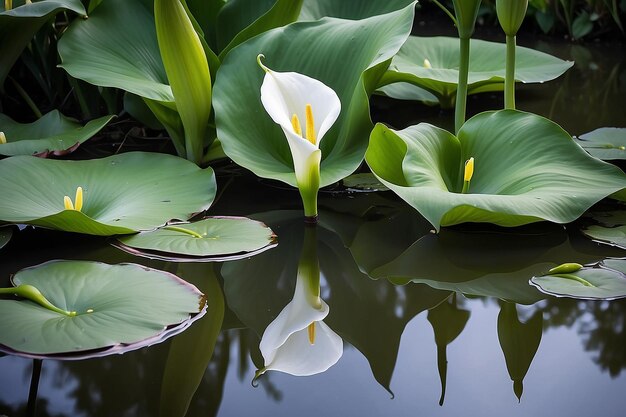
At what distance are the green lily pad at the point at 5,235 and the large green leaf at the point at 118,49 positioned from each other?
34 cm

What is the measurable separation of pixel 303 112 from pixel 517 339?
1.67 feet

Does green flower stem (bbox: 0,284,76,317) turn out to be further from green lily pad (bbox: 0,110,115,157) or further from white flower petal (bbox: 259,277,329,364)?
green lily pad (bbox: 0,110,115,157)

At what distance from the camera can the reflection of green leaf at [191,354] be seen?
90 cm

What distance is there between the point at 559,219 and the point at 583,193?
0.07 meters

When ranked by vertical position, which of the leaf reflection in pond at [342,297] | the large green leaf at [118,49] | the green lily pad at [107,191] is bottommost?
Result: the leaf reflection in pond at [342,297]

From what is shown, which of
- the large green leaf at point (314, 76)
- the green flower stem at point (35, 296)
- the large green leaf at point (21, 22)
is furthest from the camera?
the large green leaf at point (21, 22)

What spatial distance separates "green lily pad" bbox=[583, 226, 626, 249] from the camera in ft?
4.16

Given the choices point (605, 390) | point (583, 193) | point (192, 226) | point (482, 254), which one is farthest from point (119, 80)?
point (605, 390)

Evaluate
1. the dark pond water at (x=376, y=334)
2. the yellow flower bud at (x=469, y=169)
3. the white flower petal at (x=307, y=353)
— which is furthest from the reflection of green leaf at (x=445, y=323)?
the yellow flower bud at (x=469, y=169)

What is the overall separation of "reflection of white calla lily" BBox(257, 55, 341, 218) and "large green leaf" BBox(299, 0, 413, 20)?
540mm

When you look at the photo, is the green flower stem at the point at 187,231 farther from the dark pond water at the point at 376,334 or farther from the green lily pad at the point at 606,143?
the green lily pad at the point at 606,143

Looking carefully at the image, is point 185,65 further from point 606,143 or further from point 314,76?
point 606,143

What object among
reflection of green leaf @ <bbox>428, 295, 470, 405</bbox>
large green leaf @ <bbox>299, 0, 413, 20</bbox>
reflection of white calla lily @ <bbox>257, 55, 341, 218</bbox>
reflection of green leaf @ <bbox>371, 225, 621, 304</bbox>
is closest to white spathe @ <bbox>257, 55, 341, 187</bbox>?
reflection of white calla lily @ <bbox>257, 55, 341, 218</bbox>

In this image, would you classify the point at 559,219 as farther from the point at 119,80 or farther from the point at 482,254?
the point at 119,80
